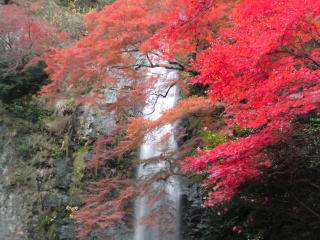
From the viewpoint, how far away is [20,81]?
13.4 metres

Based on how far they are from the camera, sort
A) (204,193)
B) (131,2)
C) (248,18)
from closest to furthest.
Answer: (248,18)
(204,193)
(131,2)

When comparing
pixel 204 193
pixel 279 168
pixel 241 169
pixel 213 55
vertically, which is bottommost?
pixel 204 193

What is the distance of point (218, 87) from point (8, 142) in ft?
33.8

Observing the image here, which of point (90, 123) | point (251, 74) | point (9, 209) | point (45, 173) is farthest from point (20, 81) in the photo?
point (251, 74)

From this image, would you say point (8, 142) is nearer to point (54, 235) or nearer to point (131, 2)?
point (54, 235)

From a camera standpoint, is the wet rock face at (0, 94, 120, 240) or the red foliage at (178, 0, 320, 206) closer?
the red foliage at (178, 0, 320, 206)

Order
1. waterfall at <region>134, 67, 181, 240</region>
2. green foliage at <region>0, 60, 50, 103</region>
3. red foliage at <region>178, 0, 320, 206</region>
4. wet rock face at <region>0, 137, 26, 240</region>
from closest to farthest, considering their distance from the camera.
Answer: red foliage at <region>178, 0, 320, 206</region>, waterfall at <region>134, 67, 181, 240</region>, wet rock face at <region>0, 137, 26, 240</region>, green foliage at <region>0, 60, 50, 103</region>

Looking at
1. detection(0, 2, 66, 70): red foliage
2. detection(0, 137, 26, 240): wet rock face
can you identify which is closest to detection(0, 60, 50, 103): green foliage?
detection(0, 2, 66, 70): red foliage

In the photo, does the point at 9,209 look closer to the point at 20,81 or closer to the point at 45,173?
the point at 45,173

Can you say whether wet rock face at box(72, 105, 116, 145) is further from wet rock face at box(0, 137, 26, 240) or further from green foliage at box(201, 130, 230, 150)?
green foliage at box(201, 130, 230, 150)

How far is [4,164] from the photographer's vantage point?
1223cm

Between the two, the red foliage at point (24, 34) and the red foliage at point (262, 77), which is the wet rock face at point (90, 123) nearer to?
the red foliage at point (24, 34)

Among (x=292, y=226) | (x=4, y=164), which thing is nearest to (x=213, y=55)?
(x=292, y=226)

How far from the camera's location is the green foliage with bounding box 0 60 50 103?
1333 centimetres
